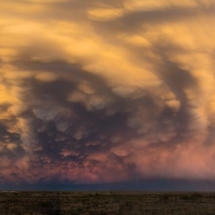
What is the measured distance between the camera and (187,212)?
53.8m

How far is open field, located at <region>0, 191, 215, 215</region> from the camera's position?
52.6 m

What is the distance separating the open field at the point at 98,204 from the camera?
52625 millimetres

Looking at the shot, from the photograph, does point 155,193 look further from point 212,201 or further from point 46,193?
point 46,193

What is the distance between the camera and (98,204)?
2098 inches

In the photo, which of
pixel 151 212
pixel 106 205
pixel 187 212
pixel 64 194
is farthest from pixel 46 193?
pixel 187 212

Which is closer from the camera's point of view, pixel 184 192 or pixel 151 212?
pixel 151 212

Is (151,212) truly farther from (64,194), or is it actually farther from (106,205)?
(64,194)

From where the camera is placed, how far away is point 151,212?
53.4m

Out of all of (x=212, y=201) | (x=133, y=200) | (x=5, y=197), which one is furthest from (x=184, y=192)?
(x=5, y=197)

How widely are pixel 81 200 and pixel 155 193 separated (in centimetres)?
852

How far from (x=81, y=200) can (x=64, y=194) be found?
2.12 metres

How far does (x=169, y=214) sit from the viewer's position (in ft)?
Answer: 174

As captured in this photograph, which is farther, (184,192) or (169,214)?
(184,192)

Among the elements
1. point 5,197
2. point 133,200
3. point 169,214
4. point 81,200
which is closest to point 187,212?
point 169,214
